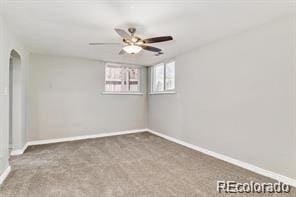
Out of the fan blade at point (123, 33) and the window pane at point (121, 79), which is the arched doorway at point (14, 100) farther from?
the fan blade at point (123, 33)

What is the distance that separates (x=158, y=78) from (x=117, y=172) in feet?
11.4

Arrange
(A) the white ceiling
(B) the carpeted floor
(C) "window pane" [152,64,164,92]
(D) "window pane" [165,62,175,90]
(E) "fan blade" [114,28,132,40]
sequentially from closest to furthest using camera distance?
(A) the white ceiling
(B) the carpeted floor
(E) "fan blade" [114,28,132,40]
(D) "window pane" [165,62,175,90]
(C) "window pane" [152,64,164,92]

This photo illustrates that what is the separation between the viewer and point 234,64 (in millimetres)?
3021

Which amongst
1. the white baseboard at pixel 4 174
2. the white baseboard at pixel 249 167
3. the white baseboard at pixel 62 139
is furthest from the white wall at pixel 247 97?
the white baseboard at pixel 4 174

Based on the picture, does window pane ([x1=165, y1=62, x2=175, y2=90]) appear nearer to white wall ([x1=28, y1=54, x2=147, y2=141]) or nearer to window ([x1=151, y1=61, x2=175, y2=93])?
window ([x1=151, y1=61, x2=175, y2=93])

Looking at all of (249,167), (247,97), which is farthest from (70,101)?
(249,167)

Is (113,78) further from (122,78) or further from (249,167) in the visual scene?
(249,167)

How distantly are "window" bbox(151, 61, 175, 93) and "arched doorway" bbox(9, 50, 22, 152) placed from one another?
3555mm

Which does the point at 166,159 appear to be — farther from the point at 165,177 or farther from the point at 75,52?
the point at 75,52

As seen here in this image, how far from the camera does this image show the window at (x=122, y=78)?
5.38m

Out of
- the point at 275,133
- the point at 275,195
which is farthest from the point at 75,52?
the point at 275,195

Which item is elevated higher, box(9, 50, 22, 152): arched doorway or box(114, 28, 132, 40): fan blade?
box(114, 28, 132, 40): fan blade

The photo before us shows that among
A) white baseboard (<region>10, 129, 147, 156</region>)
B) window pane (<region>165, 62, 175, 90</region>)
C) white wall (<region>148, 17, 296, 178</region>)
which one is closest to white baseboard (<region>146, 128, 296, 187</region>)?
white wall (<region>148, 17, 296, 178</region>)

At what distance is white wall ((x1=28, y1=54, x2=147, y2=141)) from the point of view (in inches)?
171
